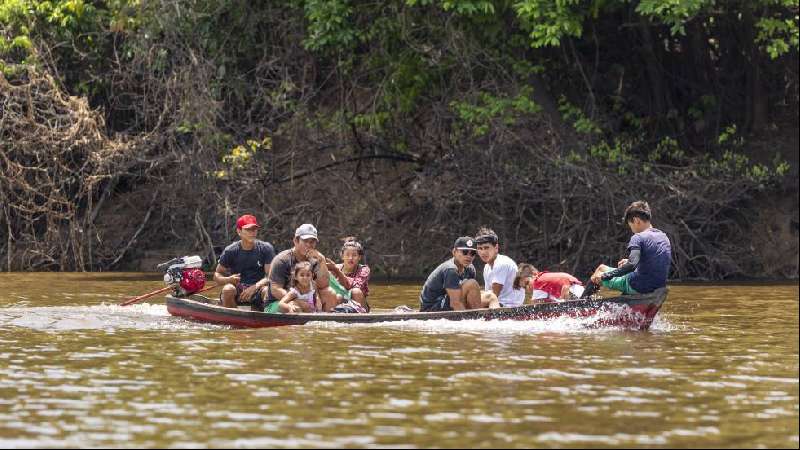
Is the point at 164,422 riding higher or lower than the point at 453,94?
lower

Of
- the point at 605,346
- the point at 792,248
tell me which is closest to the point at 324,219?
the point at 792,248

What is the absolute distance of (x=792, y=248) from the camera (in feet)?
89.5

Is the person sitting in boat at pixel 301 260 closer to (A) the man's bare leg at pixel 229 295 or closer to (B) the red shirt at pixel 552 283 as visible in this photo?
(A) the man's bare leg at pixel 229 295

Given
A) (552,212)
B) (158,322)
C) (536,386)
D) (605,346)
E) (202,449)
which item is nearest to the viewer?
(202,449)

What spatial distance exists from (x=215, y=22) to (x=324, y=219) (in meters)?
4.25

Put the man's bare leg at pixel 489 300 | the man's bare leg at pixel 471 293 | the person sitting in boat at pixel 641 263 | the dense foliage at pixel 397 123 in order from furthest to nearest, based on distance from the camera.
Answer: the dense foliage at pixel 397 123
the man's bare leg at pixel 489 300
the man's bare leg at pixel 471 293
the person sitting in boat at pixel 641 263

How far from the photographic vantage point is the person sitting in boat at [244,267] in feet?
60.8

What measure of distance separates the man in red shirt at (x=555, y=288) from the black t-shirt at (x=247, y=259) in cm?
339

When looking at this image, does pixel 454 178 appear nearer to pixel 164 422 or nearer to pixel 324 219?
pixel 324 219

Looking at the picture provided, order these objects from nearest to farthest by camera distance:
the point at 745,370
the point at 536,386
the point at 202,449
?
the point at 202,449, the point at 536,386, the point at 745,370

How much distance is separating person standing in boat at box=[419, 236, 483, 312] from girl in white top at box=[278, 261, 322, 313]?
4.40 feet

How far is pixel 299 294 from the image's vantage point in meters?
17.5

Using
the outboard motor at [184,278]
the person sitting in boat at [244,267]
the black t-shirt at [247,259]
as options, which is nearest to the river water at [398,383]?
the outboard motor at [184,278]

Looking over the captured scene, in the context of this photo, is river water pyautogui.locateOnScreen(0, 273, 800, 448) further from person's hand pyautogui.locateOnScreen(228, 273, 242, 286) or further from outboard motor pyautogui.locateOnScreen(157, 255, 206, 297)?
person's hand pyautogui.locateOnScreen(228, 273, 242, 286)
